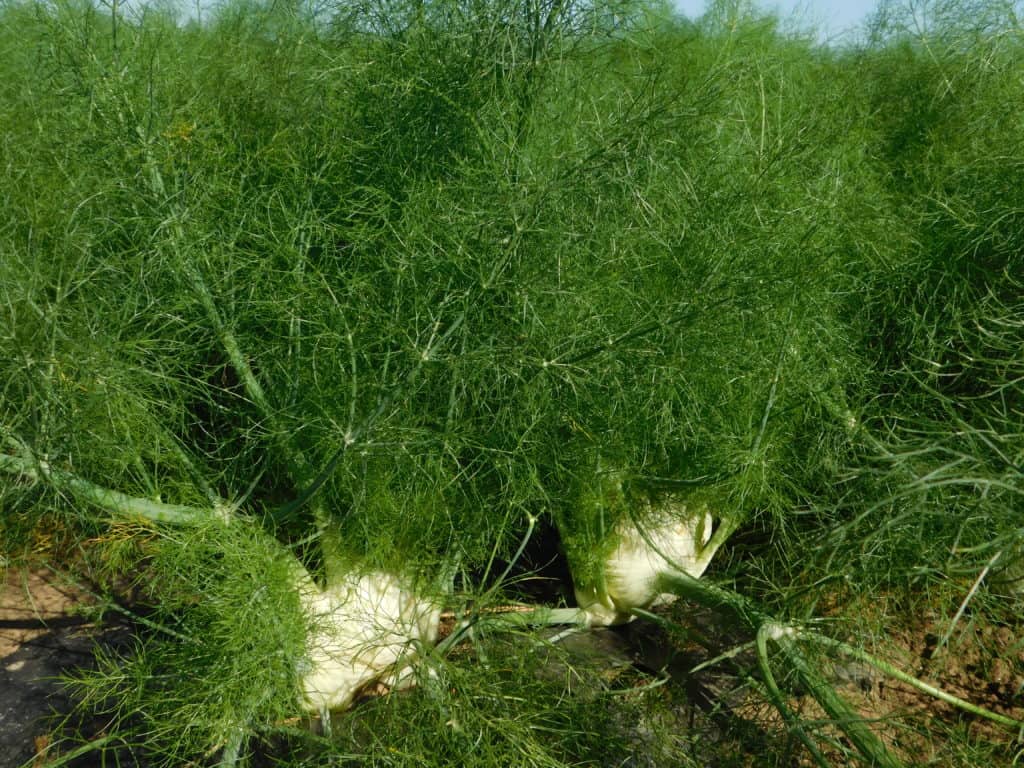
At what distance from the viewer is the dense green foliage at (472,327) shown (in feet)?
6.50

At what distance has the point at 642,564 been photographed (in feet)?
8.18

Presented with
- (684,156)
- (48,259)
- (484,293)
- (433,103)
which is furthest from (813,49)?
(48,259)

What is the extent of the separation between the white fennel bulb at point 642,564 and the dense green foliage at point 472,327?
9 centimetres

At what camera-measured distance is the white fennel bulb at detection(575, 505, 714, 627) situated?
8.16 ft

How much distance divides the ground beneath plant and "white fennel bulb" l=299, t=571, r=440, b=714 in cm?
47

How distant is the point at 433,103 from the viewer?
2.21 metres

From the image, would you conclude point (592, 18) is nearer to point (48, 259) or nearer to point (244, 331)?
point (244, 331)

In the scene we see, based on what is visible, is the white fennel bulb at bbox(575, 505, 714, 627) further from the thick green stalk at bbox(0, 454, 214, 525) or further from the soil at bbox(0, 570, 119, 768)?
the soil at bbox(0, 570, 119, 768)

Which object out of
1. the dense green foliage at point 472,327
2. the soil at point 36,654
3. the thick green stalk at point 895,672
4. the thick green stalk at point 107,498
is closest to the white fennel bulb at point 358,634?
the dense green foliage at point 472,327

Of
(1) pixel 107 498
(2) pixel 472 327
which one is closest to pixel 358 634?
(1) pixel 107 498

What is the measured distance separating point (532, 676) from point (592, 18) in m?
1.59

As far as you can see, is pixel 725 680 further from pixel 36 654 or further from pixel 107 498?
pixel 36 654

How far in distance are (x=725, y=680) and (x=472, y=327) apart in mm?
1162

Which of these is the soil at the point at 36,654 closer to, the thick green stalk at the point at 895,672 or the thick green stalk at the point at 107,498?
the thick green stalk at the point at 107,498
